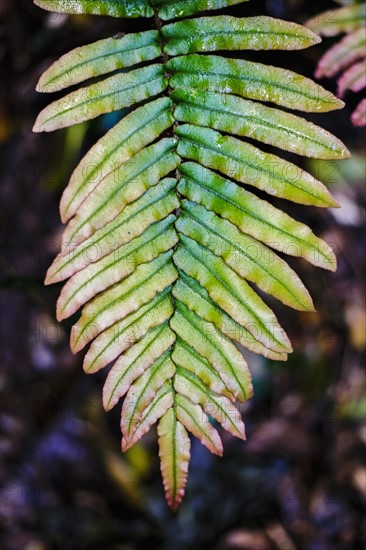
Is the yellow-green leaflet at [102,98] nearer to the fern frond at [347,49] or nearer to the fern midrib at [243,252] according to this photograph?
the fern midrib at [243,252]

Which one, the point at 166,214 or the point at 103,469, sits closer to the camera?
the point at 166,214

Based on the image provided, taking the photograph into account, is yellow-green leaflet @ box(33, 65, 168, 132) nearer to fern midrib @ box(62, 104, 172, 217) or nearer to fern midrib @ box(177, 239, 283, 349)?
fern midrib @ box(62, 104, 172, 217)

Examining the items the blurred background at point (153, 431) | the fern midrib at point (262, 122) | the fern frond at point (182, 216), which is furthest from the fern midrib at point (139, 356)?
the blurred background at point (153, 431)

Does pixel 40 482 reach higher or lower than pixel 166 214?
lower

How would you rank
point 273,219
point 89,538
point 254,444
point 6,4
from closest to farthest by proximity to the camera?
1. point 273,219
2. point 6,4
3. point 89,538
4. point 254,444

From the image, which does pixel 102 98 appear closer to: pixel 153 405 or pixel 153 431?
pixel 153 405

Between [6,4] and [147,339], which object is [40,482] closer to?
[147,339]

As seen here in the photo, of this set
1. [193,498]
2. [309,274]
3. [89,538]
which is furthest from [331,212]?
[89,538]
